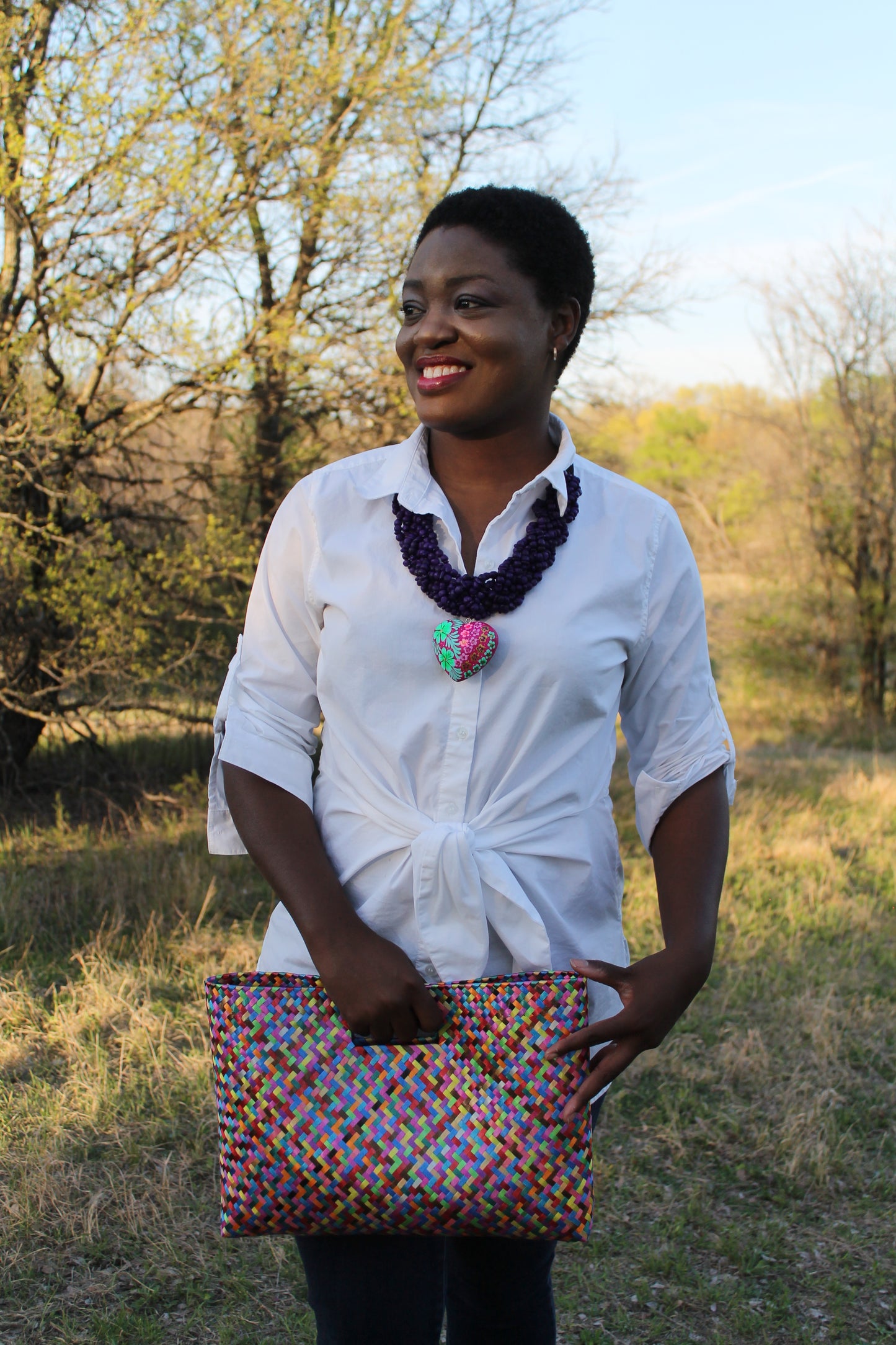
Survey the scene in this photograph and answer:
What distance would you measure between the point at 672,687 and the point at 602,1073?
52 cm

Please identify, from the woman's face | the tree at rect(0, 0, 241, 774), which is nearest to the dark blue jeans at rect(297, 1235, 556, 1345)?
the woman's face

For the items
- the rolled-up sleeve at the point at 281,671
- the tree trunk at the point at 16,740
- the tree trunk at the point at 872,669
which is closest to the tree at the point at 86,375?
the tree trunk at the point at 16,740

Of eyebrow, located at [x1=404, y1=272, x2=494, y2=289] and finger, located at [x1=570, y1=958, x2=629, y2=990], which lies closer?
finger, located at [x1=570, y1=958, x2=629, y2=990]

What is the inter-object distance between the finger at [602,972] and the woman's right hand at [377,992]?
179 mm

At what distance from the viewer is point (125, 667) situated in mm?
6371

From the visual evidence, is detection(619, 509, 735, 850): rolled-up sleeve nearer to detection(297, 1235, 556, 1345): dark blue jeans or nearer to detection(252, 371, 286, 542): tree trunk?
detection(297, 1235, 556, 1345): dark blue jeans

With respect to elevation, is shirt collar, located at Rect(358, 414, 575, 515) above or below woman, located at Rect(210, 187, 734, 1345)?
above

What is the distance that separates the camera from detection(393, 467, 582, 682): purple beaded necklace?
141cm

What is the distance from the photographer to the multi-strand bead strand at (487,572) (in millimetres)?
1435

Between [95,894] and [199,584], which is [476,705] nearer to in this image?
[95,894]

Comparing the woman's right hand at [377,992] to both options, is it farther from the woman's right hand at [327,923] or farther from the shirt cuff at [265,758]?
the shirt cuff at [265,758]

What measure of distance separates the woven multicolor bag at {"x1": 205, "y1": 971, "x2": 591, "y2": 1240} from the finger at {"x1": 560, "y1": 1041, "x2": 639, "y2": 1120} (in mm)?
13

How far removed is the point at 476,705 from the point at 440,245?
0.62 metres

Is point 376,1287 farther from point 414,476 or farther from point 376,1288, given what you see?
point 414,476
